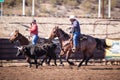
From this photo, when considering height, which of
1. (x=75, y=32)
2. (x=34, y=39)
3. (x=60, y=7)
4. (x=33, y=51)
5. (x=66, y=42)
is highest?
(x=60, y=7)

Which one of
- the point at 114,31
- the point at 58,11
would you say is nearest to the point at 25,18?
the point at 114,31

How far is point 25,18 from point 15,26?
97.3 inches

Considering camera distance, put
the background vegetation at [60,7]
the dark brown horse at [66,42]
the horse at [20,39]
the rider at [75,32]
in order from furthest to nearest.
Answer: the background vegetation at [60,7]
the dark brown horse at [66,42]
the horse at [20,39]
the rider at [75,32]

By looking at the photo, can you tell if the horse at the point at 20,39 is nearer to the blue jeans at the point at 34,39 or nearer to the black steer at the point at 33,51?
the blue jeans at the point at 34,39

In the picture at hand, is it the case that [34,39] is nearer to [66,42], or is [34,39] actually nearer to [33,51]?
[33,51]

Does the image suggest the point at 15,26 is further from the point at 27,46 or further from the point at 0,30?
the point at 27,46

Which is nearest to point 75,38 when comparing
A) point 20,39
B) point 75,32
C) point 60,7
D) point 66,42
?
point 75,32

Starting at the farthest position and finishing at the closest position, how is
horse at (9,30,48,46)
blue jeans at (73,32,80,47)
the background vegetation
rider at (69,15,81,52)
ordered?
the background vegetation < horse at (9,30,48,46) < blue jeans at (73,32,80,47) < rider at (69,15,81,52)

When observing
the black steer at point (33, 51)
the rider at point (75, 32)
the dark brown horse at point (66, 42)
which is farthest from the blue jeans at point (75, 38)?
the black steer at point (33, 51)

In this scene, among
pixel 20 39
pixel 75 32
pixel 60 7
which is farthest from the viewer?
pixel 60 7

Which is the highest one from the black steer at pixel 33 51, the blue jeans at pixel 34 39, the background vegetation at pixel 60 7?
the background vegetation at pixel 60 7

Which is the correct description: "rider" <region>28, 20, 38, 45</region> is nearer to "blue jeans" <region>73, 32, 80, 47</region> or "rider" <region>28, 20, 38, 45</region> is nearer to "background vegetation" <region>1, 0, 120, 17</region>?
"blue jeans" <region>73, 32, 80, 47</region>

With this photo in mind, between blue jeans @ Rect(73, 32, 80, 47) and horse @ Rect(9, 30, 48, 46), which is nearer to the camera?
blue jeans @ Rect(73, 32, 80, 47)

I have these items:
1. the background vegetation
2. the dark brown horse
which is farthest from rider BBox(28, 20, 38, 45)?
the background vegetation
